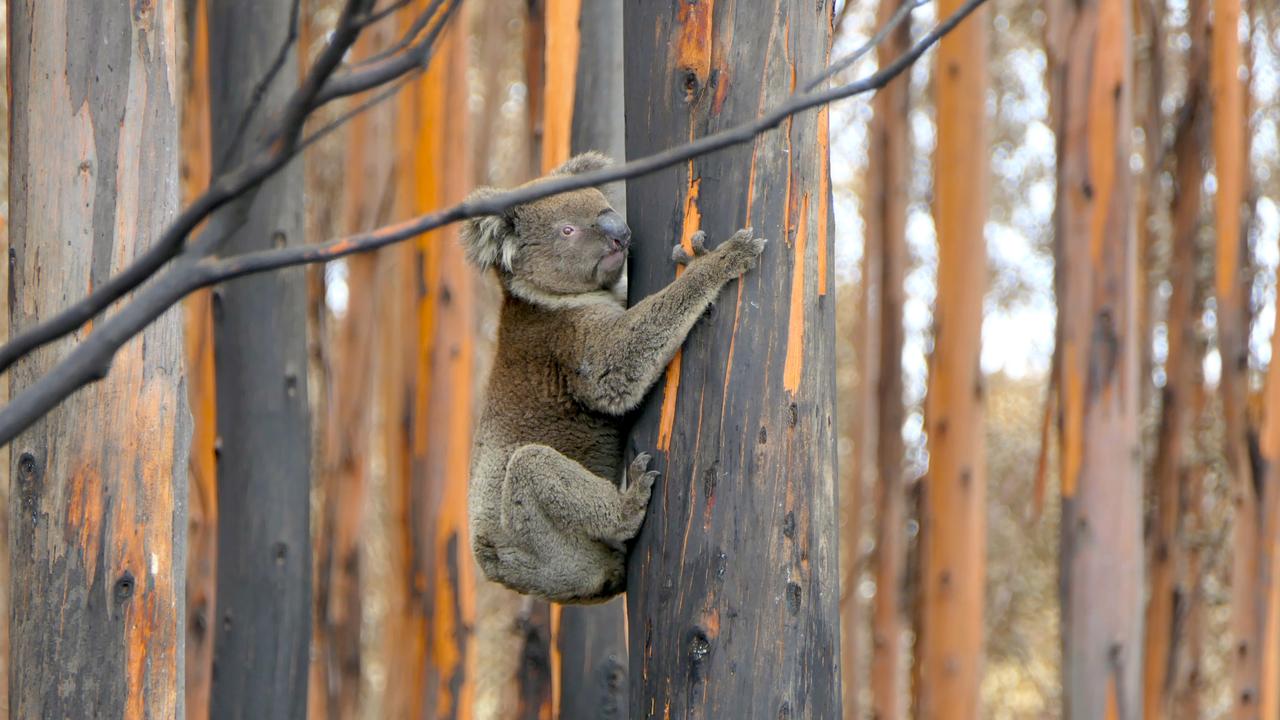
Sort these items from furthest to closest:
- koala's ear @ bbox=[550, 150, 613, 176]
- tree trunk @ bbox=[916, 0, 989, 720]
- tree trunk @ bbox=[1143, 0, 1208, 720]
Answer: tree trunk @ bbox=[1143, 0, 1208, 720] < tree trunk @ bbox=[916, 0, 989, 720] < koala's ear @ bbox=[550, 150, 613, 176]

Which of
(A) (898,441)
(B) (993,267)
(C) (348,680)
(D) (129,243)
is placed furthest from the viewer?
(B) (993,267)

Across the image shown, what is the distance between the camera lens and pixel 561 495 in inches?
117

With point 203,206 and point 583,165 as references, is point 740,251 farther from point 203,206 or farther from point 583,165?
point 203,206

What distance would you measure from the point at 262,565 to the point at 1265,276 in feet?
14.5

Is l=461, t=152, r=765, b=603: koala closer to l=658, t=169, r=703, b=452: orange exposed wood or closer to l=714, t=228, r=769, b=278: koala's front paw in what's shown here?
l=658, t=169, r=703, b=452: orange exposed wood

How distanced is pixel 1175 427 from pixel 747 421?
3801 mm

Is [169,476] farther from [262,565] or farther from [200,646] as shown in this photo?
[200,646]

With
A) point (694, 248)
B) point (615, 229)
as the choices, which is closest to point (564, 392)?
point (615, 229)

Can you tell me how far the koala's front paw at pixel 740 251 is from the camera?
238 centimetres

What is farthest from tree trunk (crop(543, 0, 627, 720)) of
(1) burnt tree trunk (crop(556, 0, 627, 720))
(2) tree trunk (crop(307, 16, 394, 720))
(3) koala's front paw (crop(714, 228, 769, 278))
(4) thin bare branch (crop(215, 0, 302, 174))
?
(4) thin bare branch (crop(215, 0, 302, 174))

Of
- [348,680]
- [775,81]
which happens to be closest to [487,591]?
[348,680]

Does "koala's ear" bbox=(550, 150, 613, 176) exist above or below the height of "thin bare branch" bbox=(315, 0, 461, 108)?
above

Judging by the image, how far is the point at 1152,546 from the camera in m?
5.56

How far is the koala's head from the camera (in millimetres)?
3322
